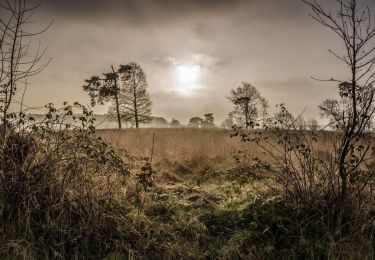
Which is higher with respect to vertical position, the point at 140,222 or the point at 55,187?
the point at 55,187

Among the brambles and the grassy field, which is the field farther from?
the brambles

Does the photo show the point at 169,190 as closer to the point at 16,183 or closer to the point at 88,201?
the point at 88,201

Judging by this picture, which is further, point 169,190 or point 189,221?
point 169,190

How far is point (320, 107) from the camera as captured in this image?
15.3ft

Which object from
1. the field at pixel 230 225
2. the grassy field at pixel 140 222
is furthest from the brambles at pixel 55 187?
the field at pixel 230 225

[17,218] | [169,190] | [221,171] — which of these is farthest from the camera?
[221,171]

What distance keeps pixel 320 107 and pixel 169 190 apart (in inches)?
103

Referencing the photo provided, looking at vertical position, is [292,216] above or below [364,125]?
below

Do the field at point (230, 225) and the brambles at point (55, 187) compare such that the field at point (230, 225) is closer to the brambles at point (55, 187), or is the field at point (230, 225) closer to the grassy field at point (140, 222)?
the grassy field at point (140, 222)

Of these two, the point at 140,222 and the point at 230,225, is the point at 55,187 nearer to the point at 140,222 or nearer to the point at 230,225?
the point at 140,222

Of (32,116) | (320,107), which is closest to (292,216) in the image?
(320,107)

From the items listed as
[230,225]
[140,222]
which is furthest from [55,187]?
[230,225]

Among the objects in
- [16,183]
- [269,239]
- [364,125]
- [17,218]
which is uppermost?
[364,125]

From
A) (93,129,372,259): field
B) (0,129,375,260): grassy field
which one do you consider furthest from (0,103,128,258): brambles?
(93,129,372,259): field
